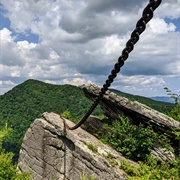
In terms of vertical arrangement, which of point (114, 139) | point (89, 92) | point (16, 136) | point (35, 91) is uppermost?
point (35, 91)

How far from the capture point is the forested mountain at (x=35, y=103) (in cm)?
10197

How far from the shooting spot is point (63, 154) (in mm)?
17547

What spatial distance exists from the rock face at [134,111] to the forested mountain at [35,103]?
75.4m

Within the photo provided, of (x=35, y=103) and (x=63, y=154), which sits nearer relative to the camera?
(x=63, y=154)

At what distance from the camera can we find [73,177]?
16438 mm

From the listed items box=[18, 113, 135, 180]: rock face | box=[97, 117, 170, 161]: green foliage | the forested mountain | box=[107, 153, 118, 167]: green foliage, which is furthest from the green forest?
box=[107, 153, 118, 167]: green foliage

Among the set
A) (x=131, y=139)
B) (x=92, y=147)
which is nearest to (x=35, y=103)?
(x=131, y=139)

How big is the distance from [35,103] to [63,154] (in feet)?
374

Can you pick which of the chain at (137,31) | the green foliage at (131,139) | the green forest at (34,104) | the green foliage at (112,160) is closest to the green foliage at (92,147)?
the green foliage at (112,160)

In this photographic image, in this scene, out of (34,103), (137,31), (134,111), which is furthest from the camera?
(34,103)

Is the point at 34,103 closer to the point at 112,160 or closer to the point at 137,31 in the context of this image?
the point at 112,160

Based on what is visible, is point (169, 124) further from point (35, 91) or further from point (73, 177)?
point (35, 91)

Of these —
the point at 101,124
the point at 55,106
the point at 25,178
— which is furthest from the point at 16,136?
the point at 25,178

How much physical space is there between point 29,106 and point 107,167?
111m
